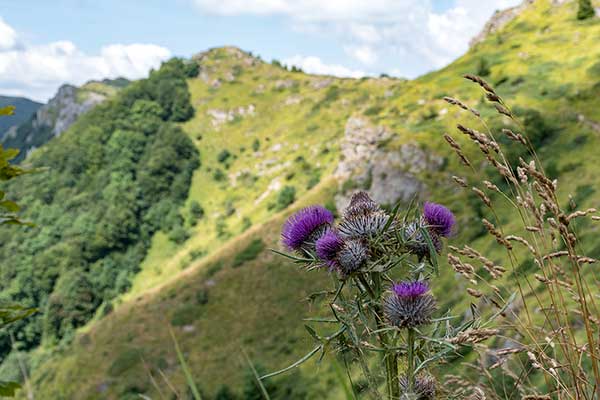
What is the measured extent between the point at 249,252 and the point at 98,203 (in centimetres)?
7626

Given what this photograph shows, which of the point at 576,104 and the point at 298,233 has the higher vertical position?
the point at 298,233

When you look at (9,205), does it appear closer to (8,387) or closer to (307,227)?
(8,387)

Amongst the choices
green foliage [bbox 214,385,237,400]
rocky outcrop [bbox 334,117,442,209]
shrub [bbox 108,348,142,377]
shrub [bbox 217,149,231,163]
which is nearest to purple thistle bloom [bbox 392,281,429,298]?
rocky outcrop [bbox 334,117,442,209]

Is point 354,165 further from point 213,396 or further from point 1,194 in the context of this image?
point 1,194

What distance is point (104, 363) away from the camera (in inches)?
2122

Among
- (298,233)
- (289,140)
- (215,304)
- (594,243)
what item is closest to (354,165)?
(215,304)

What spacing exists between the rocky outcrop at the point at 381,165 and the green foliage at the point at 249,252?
11.1 metres

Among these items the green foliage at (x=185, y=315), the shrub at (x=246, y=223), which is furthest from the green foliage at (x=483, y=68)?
the shrub at (x=246, y=223)

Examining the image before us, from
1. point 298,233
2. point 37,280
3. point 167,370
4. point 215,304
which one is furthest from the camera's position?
point 37,280

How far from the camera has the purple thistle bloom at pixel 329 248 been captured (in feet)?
9.85

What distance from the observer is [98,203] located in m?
118

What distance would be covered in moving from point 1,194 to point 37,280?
113022 millimetres

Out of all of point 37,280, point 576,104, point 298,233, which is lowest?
point 37,280

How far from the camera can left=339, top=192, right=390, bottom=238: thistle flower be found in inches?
125
